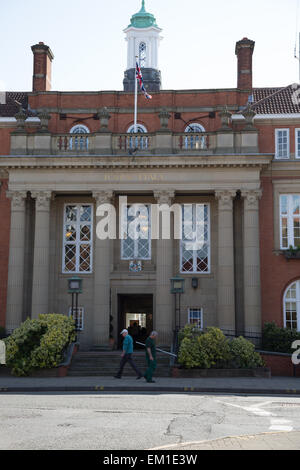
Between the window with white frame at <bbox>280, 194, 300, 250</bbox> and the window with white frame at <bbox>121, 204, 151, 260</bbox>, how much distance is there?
21.0 feet

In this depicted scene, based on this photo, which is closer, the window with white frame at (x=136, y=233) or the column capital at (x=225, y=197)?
the column capital at (x=225, y=197)

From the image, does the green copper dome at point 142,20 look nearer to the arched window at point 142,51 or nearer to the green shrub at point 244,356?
the arched window at point 142,51

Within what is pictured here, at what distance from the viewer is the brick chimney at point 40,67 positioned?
33438 millimetres

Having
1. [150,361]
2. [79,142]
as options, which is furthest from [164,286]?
[79,142]

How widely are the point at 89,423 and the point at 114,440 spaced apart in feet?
6.12

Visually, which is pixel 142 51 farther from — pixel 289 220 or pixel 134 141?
pixel 289 220

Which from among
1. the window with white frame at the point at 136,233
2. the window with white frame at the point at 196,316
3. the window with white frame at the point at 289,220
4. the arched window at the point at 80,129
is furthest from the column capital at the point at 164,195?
the arched window at the point at 80,129

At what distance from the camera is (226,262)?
26891 millimetres

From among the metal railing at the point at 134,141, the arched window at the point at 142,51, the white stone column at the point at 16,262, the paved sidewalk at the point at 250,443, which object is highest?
the arched window at the point at 142,51

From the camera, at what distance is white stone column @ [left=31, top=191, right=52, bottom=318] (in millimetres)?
26938

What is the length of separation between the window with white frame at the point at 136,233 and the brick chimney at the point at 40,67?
966cm

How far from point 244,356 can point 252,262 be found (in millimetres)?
5478

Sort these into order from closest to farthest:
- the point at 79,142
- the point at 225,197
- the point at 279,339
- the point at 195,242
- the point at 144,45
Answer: the point at 279,339 < the point at 225,197 < the point at 79,142 < the point at 195,242 < the point at 144,45
